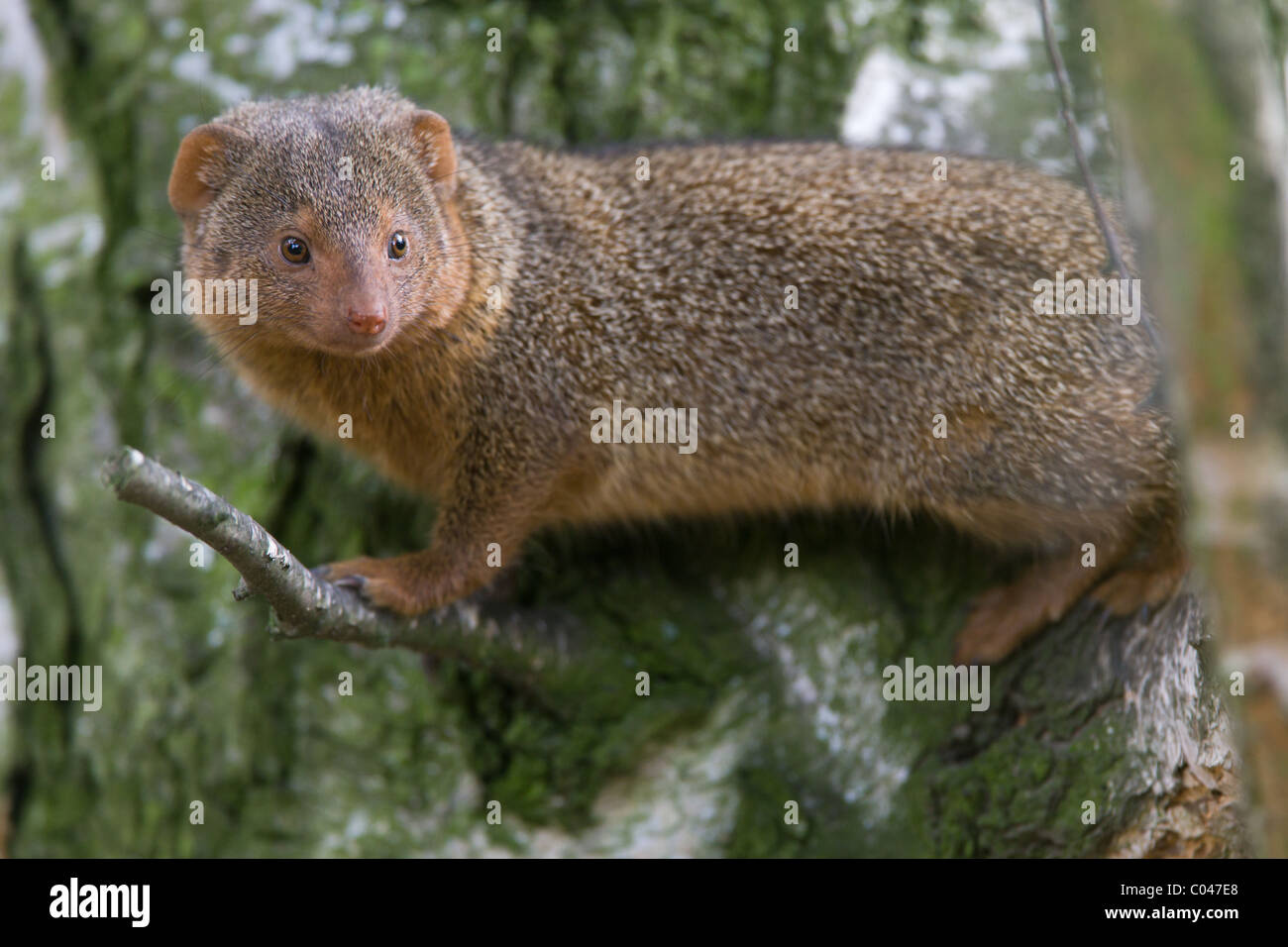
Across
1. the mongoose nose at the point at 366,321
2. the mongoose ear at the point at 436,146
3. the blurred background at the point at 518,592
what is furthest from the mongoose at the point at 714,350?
the blurred background at the point at 518,592

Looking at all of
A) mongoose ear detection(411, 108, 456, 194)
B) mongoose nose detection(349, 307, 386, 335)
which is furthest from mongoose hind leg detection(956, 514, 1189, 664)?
mongoose ear detection(411, 108, 456, 194)

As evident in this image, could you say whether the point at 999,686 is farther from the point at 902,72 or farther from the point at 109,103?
the point at 109,103

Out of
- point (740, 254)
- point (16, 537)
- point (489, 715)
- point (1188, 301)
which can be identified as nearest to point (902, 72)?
point (740, 254)

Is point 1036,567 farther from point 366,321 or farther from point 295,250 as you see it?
point 295,250

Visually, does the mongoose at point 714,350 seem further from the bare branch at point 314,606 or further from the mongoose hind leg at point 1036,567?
the bare branch at point 314,606

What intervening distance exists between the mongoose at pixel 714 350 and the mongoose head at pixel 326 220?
13mm

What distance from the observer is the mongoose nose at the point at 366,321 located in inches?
150

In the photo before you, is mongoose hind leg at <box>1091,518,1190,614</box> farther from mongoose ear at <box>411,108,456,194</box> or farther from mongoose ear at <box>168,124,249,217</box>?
mongoose ear at <box>168,124,249,217</box>

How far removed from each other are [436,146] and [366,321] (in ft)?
3.08

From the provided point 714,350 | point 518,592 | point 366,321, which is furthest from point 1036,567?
point 366,321

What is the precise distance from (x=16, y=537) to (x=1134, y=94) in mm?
5194

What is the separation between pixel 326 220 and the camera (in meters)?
3.97

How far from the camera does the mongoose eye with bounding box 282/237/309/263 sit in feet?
13.1
